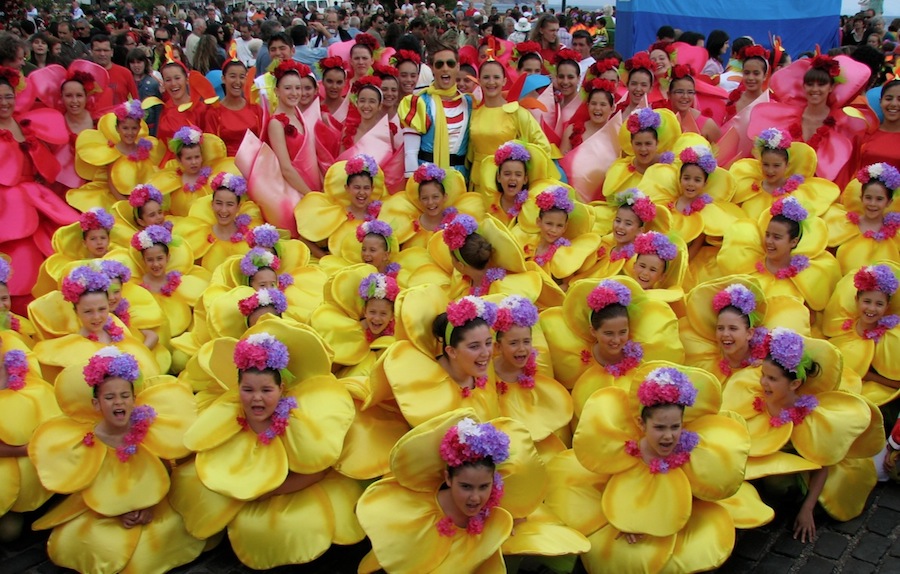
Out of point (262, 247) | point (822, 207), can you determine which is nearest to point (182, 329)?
point (262, 247)

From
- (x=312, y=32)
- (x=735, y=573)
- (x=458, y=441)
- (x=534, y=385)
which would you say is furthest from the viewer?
(x=312, y=32)

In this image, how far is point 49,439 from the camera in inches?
147

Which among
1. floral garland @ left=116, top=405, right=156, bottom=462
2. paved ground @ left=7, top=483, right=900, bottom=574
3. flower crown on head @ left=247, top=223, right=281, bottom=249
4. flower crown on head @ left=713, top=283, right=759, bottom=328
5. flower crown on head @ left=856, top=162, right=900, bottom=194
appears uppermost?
flower crown on head @ left=856, top=162, right=900, bottom=194

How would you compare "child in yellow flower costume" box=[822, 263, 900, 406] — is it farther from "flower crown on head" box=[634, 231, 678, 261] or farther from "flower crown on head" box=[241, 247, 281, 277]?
"flower crown on head" box=[241, 247, 281, 277]

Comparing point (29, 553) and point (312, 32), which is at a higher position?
point (312, 32)

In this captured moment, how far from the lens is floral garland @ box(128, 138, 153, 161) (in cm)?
663

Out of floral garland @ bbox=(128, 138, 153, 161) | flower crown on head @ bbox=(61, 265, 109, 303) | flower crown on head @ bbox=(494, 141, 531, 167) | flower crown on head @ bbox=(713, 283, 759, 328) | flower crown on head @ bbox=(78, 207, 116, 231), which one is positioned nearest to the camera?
flower crown on head @ bbox=(713, 283, 759, 328)

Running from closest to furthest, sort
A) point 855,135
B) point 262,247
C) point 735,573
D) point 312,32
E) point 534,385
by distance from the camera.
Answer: point 735,573 < point 534,385 < point 262,247 < point 855,135 < point 312,32

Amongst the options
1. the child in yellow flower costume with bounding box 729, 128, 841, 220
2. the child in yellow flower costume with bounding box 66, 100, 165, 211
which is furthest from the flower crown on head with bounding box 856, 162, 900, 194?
the child in yellow flower costume with bounding box 66, 100, 165, 211

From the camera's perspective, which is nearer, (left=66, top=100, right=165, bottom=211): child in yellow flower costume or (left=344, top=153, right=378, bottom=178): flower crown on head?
(left=344, top=153, right=378, bottom=178): flower crown on head

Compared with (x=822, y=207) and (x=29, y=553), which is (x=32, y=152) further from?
(x=822, y=207)

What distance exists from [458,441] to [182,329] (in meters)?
2.88

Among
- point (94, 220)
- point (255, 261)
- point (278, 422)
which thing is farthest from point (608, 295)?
point (94, 220)

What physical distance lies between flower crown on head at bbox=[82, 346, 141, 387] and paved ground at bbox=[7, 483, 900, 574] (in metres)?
0.91
